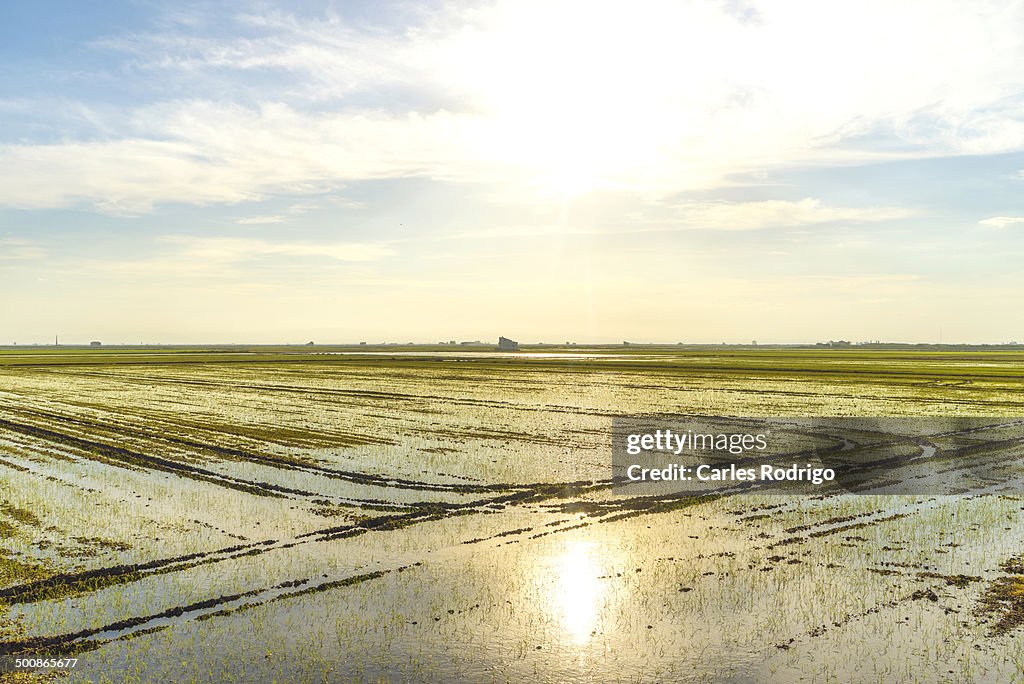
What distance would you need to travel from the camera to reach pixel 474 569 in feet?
42.7

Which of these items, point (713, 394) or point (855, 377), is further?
point (855, 377)

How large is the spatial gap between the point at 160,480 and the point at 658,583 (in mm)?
15597

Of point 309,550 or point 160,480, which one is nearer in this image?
point 309,550

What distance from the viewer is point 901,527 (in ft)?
53.0

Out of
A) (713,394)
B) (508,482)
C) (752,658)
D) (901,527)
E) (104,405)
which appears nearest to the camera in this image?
(752,658)

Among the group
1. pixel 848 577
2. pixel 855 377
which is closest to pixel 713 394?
pixel 855 377

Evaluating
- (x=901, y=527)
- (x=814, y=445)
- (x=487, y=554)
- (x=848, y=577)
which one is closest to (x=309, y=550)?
(x=487, y=554)

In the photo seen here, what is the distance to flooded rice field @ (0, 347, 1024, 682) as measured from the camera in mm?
9484

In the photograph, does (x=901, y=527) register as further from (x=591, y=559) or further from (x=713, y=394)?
(x=713, y=394)

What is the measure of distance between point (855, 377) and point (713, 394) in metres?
Answer: 27.7

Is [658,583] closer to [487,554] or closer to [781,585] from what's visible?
[781,585]

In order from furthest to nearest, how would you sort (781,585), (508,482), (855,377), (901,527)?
(855,377), (508,482), (901,527), (781,585)

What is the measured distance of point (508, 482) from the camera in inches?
810

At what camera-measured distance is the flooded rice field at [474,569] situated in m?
9.48
